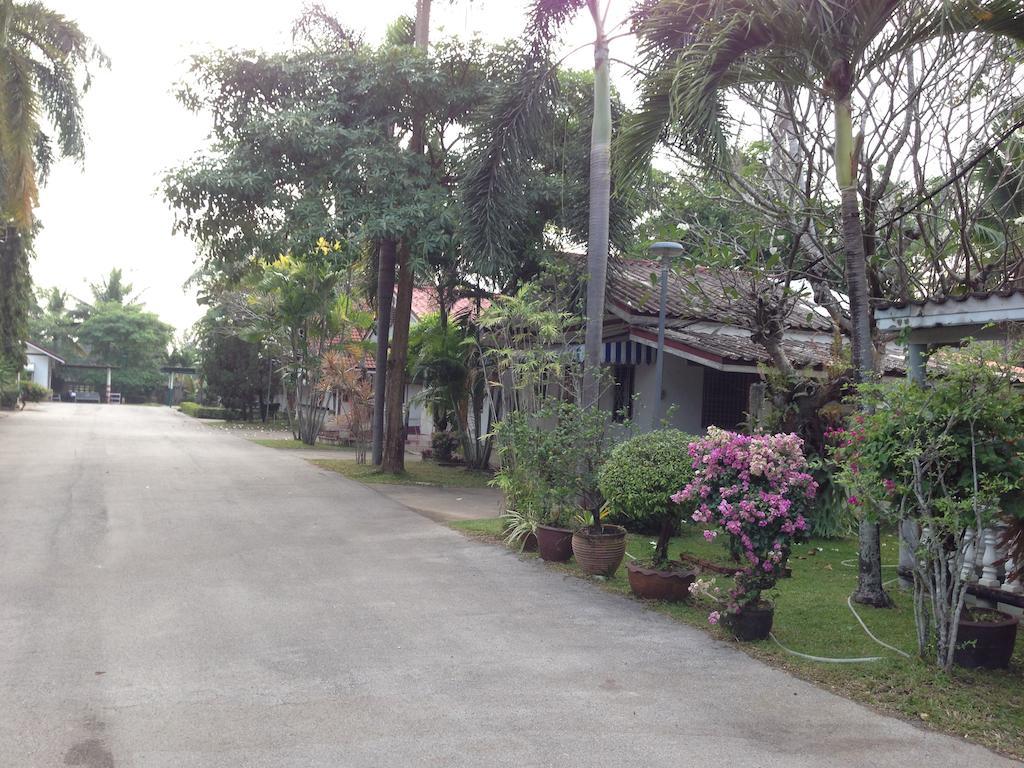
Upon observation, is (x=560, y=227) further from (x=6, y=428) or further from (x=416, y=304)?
(x=6, y=428)

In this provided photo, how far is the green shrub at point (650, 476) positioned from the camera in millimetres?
7539

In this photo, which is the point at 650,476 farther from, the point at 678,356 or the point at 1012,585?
the point at 678,356

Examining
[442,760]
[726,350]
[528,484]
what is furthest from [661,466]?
[726,350]

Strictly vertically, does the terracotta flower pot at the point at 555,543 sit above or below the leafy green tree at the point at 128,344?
below

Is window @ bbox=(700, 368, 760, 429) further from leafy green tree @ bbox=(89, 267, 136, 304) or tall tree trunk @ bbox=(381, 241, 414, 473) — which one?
leafy green tree @ bbox=(89, 267, 136, 304)

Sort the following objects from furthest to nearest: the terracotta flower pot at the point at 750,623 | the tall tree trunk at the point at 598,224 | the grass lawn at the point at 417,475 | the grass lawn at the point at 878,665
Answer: the grass lawn at the point at 417,475 → the tall tree trunk at the point at 598,224 → the terracotta flower pot at the point at 750,623 → the grass lawn at the point at 878,665

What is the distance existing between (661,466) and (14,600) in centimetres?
553

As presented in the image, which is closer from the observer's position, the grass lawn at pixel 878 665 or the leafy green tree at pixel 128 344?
the grass lawn at pixel 878 665

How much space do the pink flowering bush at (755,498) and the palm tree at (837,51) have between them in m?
0.95

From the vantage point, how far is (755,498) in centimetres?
605

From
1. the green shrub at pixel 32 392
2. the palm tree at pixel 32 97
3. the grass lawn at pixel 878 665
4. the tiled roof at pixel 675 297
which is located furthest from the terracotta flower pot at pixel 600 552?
the green shrub at pixel 32 392

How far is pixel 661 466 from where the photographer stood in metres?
7.66

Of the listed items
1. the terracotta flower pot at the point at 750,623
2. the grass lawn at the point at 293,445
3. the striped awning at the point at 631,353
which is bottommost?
the terracotta flower pot at the point at 750,623

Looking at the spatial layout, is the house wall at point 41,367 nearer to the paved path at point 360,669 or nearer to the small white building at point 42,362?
the small white building at point 42,362
